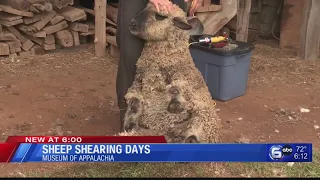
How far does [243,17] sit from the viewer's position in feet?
22.2

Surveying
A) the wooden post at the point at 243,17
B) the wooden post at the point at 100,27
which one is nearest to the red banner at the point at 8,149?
the wooden post at the point at 100,27

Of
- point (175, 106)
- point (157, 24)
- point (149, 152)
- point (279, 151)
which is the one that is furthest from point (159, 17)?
point (279, 151)

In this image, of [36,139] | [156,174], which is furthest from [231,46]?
[36,139]

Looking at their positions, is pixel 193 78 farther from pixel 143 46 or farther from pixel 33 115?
pixel 33 115

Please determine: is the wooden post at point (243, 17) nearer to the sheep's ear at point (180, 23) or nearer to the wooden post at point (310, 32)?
the wooden post at point (310, 32)

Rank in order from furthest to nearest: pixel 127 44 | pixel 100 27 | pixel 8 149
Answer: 1. pixel 100 27
2. pixel 127 44
3. pixel 8 149

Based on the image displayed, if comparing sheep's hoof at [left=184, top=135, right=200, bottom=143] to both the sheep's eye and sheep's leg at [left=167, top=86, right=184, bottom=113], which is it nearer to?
sheep's leg at [left=167, top=86, right=184, bottom=113]

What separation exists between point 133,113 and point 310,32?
3.97 meters

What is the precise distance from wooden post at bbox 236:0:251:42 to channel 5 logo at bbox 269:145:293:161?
3.83 meters

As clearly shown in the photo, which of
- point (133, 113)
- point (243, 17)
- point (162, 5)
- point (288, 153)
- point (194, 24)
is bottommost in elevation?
point (288, 153)

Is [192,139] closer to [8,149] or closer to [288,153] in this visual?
[288,153]

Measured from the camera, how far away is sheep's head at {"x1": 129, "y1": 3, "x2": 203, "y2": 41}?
339cm

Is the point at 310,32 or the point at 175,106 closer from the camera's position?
the point at 175,106

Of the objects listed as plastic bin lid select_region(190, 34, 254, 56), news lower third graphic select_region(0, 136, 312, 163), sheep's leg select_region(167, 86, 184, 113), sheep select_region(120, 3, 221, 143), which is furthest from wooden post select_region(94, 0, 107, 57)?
news lower third graphic select_region(0, 136, 312, 163)
